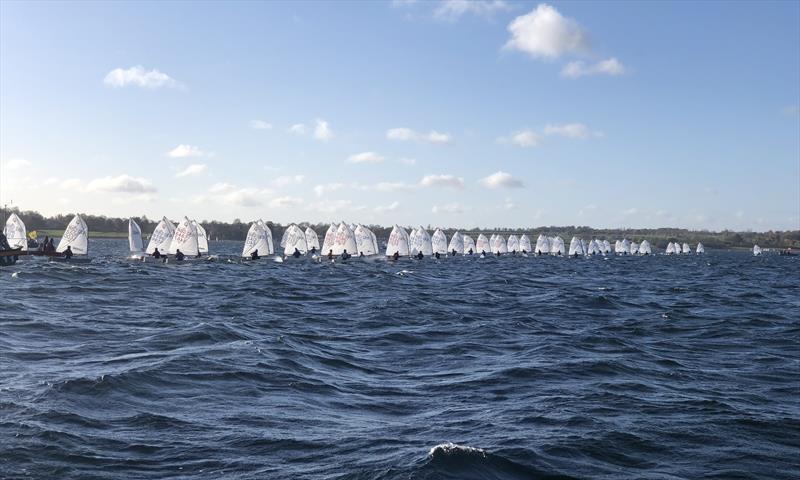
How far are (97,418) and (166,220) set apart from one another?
242ft

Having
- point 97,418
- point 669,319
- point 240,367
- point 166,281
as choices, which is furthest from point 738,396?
point 166,281

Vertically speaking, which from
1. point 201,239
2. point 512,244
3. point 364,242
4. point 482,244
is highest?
point 512,244

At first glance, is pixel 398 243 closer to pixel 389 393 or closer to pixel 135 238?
pixel 135 238

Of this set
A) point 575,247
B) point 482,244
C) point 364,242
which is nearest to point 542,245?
point 575,247

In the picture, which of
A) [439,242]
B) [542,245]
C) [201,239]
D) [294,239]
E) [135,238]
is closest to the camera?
[201,239]

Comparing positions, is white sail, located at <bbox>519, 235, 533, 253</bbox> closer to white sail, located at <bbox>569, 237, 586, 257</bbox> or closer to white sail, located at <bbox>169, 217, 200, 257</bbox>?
white sail, located at <bbox>569, 237, 586, 257</bbox>

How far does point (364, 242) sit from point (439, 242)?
98.2 feet

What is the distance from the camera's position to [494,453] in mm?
11961

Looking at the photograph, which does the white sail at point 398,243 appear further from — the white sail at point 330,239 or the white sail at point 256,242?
the white sail at point 256,242

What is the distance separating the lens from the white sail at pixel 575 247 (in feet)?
590

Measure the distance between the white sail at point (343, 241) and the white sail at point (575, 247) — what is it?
90592mm

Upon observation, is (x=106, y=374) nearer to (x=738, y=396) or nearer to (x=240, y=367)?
(x=240, y=367)

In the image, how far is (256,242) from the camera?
92.2 m

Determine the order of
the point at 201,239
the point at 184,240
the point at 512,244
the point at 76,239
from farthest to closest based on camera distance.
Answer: the point at 512,244, the point at 201,239, the point at 184,240, the point at 76,239
